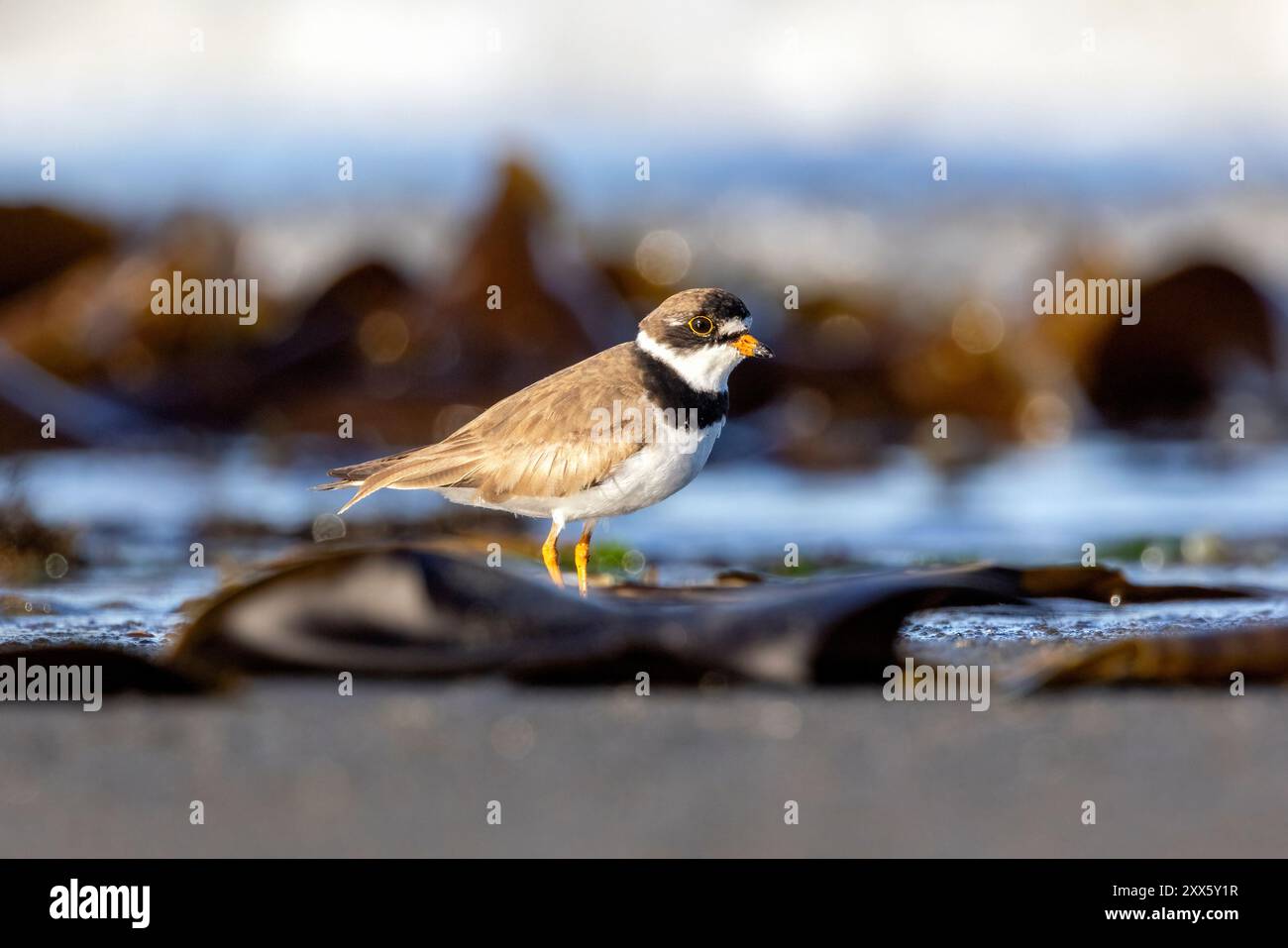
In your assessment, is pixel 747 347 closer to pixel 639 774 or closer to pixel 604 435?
pixel 604 435

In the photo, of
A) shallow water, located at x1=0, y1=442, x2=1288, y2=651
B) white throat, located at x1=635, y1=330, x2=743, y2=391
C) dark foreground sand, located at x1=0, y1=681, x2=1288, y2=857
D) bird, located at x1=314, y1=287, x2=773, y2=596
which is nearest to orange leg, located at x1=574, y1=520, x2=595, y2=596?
bird, located at x1=314, y1=287, x2=773, y2=596

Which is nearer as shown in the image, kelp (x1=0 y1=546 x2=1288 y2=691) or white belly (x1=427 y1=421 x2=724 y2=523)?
kelp (x1=0 y1=546 x2=1288 y2=691)

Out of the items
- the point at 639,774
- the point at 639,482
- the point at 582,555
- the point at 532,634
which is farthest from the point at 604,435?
the point at 639,774

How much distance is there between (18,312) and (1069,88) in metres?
18.2

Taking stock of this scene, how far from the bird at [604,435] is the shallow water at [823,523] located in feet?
2.31

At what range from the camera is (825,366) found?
12.2 meters

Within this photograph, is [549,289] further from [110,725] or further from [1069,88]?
[1069,88]

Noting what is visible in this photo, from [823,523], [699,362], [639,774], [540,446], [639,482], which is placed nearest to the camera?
[639,774]

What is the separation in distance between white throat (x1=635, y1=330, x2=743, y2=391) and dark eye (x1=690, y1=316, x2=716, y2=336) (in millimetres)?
60

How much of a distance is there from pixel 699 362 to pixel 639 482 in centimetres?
56

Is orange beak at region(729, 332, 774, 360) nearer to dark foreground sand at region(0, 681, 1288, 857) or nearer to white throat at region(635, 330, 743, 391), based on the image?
white throat at region(635, 330, 743, 391)

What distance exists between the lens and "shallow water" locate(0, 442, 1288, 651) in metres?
5.34

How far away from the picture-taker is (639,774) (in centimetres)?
367
